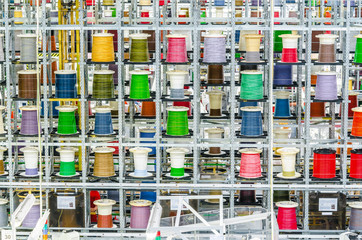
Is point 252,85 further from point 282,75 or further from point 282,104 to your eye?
point 282,104

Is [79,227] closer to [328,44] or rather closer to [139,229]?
[139,229]

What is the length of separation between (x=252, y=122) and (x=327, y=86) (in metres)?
1.28

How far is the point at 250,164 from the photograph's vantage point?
1312 centimetres

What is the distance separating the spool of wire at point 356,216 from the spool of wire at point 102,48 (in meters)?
4.42

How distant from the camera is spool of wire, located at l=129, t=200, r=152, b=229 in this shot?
42.8ft

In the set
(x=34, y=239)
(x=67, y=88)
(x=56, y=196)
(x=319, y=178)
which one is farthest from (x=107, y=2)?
(x=34, y=239)

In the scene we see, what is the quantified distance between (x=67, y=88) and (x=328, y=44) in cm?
410

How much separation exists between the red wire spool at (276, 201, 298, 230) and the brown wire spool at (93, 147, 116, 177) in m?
2.70

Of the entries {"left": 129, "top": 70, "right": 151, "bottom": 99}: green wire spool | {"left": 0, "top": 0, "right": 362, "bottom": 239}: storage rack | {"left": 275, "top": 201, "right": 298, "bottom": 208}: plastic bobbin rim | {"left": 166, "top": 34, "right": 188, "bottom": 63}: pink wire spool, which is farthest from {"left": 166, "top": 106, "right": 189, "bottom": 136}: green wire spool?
{"left": 275, "top": 201, "right": 298, "bottom": 208}: plastic bobbin rim

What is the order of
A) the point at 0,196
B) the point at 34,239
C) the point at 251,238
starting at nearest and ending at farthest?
the point at 34,239 → the point at 251,238 → the point at 0,196

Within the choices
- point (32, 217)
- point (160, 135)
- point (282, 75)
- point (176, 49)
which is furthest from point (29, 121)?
point (282, 75)

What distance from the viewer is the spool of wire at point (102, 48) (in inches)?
512

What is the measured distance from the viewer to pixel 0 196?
14.5m

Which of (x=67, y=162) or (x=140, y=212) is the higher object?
(x=67, y=162)
